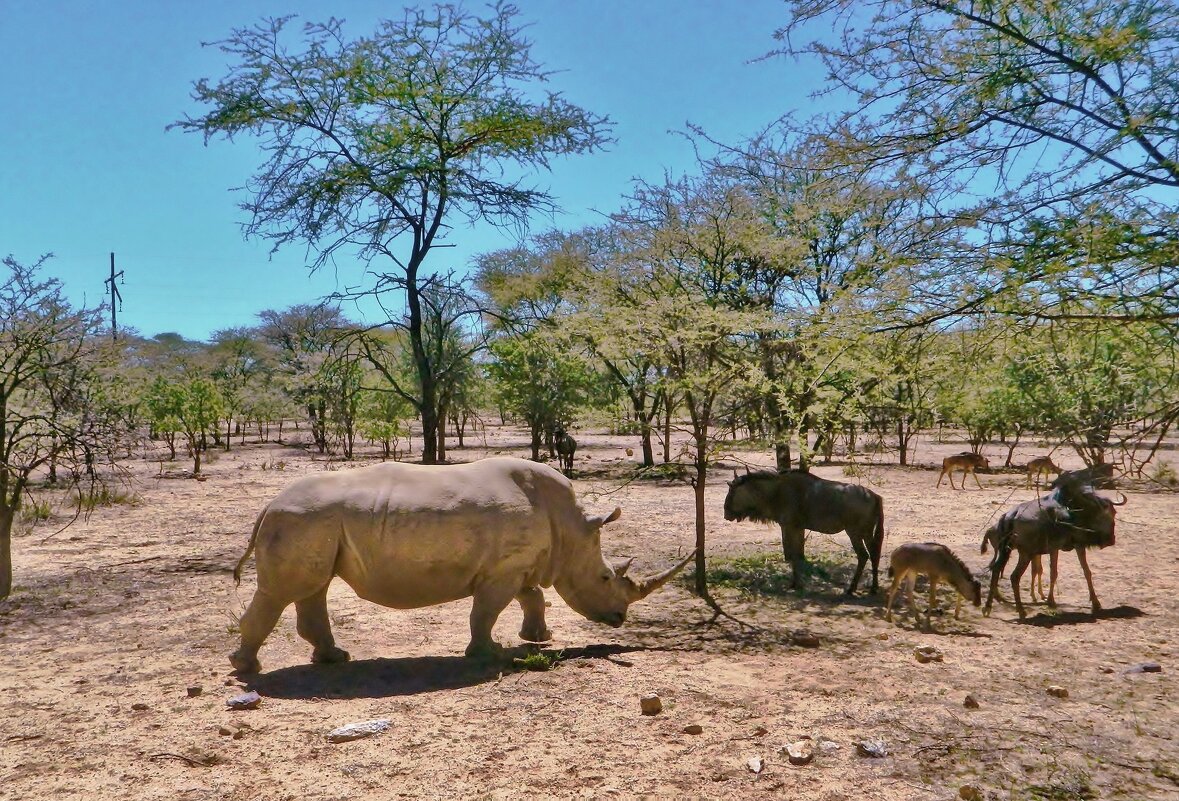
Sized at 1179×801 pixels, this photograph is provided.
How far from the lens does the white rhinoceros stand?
664 centimetres

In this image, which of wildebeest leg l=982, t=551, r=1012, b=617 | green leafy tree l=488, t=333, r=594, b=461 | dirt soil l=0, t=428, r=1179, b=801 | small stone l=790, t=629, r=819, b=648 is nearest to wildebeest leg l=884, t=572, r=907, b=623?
dirt soil l=0, t=428, r=1179, b=801

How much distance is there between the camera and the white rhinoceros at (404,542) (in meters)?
6.64

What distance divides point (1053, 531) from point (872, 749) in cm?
550

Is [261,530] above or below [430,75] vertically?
below

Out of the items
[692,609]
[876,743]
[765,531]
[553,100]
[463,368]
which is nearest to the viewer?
[876,743]

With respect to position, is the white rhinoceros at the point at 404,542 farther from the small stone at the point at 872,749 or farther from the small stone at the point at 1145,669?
the small stone at the point at 1145,669

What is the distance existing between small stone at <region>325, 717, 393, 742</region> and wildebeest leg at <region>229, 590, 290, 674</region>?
158 cm

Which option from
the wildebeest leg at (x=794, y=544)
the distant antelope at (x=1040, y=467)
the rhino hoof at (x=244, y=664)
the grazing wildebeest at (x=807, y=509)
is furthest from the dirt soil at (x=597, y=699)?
the distant antelope at (x=1040, y=467)

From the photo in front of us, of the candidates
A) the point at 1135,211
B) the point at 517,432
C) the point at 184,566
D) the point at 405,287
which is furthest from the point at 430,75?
the point at 517,432

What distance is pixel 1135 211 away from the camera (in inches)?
185

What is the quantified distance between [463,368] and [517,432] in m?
32.7

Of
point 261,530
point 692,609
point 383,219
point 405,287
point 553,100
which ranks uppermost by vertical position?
point 553,100

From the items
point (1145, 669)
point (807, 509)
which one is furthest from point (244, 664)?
point (1145, 669)

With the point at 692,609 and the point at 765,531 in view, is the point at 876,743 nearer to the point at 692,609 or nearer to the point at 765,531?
the point at 692,609
